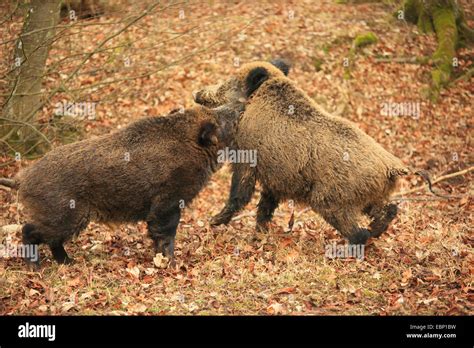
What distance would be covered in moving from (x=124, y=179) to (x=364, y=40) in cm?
1072

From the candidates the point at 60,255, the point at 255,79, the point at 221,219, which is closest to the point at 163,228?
the point at 60,255

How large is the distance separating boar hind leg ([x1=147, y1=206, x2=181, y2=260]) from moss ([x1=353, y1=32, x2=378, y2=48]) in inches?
400

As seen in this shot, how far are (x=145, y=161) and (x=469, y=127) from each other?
31.5 feet

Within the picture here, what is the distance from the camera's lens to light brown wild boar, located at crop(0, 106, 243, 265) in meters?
7.29

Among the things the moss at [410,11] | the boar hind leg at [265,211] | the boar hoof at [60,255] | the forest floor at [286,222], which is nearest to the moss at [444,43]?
the forest floor at [286,222]

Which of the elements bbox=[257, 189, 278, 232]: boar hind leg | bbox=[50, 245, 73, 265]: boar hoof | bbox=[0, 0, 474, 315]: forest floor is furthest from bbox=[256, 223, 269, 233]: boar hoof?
bbox=[50, 245, 73, 265]: boar hoof

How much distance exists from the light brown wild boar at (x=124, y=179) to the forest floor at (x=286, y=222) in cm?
55

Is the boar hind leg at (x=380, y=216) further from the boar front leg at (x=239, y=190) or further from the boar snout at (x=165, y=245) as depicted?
the boar snout at (x=165, y=245)

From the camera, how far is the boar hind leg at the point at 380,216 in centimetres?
829

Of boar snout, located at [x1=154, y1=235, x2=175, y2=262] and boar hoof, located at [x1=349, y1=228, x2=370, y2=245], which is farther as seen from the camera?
boar hoof, located at [x1=349, y1=228, x2=370, y2=245]

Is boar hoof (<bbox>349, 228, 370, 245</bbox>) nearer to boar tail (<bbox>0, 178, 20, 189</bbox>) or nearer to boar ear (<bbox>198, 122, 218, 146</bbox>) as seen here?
boar ear (<bbox>198, 122, 218, 146</bbox>)

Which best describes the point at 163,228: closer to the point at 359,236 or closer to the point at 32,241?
the point at 32,241

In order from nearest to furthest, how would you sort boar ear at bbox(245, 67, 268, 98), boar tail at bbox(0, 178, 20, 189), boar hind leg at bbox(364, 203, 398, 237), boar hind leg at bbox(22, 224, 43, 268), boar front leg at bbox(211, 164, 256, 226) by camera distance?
1. boar hind leg at bbox(22, 224, 43, 268)
2. boar tail at bbox(0, 178, 20, 189)
3. boar hind leg at bbox(364, 203, 398, 237)
4. boar front leg at bbox(211, 164, 256, 226)
5. boar ear at bbox(245, 67, 268, 98)
